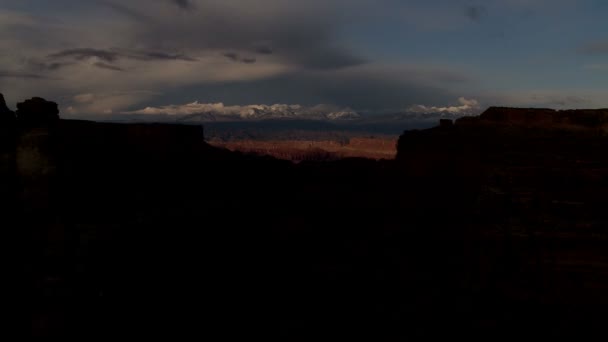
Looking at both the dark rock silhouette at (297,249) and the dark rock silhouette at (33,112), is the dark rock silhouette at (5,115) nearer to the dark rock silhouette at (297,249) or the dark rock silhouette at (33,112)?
the dark rock silhouette at (33,112)

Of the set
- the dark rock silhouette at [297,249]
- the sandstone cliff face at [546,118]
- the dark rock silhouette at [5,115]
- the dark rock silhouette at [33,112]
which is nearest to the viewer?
the dark rock silhouette at [297,249]

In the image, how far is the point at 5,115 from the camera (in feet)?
54.2

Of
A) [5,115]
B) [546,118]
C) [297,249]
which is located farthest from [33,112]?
[546,118]

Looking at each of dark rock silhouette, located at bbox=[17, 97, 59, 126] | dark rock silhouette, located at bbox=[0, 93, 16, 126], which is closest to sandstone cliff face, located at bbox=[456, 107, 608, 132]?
dark rock silhouette, located at bbox=[17, 97, 59, 126]

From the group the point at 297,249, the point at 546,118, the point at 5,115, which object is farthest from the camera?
the point at 297,249

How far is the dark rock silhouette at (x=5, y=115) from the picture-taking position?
16328mm

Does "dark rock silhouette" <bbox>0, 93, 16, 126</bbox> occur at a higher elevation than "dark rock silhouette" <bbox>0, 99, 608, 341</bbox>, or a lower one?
higher

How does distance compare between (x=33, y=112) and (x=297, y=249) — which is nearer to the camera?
Result: (x=33, y=112)

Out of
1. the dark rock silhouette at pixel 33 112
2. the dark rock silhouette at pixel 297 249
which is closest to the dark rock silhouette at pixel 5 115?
the dark rock silhouette at pixel 33 112

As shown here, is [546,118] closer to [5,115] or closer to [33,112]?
[33,112]

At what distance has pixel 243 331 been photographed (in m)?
19.5

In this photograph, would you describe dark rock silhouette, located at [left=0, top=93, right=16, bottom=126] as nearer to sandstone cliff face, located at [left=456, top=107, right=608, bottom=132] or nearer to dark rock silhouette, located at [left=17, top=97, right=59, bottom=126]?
dark rock silhouette, located at [left=17, top=97, right=59, bottom=126]

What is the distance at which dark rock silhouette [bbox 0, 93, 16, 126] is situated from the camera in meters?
16.3

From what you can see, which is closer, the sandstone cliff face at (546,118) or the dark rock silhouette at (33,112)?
the dark rock silhouette at (33,112)
